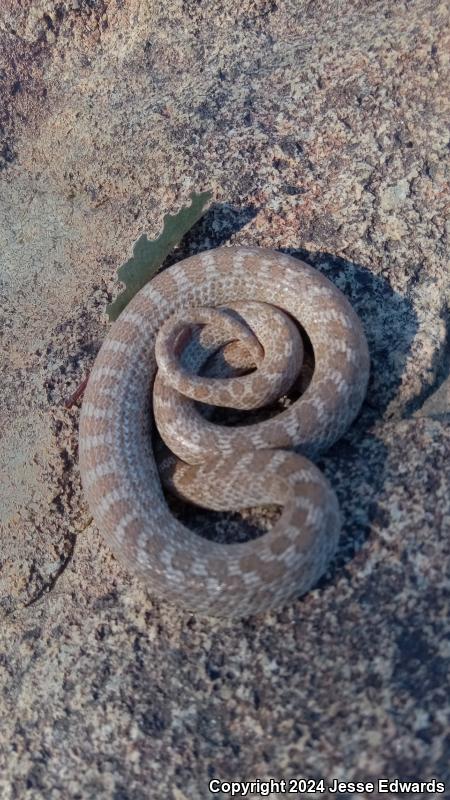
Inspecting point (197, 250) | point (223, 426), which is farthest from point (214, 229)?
point (223, 426)

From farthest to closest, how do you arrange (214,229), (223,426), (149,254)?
(214,229) → (149,254) → (223,426)

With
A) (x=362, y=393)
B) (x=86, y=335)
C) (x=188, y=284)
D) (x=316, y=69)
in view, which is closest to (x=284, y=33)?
(x=316, y=69)

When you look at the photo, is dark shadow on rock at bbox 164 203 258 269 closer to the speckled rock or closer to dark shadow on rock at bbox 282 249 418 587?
the speckled rock

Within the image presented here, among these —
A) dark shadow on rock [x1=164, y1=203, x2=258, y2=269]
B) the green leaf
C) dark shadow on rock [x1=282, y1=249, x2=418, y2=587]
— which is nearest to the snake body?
dark shadow on rock [x1=282, y1=249, x2=418, y2=587]

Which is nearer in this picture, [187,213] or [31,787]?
[31,787]

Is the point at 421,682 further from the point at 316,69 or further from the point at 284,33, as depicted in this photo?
the point at 284,33

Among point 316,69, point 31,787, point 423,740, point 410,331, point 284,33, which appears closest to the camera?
point 423,740

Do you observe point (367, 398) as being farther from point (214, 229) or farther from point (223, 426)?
point (214, 229)
